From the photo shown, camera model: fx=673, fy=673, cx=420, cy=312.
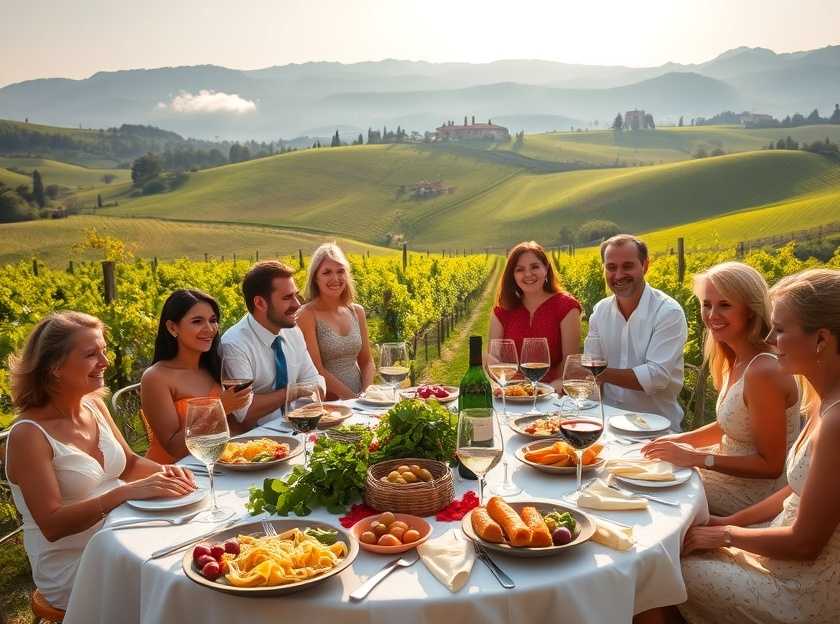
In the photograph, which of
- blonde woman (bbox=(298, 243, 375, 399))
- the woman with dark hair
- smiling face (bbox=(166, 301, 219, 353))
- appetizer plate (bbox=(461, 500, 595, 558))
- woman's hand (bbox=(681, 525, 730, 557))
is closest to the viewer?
appetizer plate (bbox=(461, 500, 595, 558))

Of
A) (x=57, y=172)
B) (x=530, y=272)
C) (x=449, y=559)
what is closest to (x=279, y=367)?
(x=530, y=272)

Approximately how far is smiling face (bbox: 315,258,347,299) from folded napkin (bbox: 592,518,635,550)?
301 cm

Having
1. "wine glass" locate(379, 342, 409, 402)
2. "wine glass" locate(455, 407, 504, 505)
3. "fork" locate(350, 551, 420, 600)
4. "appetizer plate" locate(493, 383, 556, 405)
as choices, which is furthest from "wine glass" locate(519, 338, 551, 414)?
"fork" locate(350, 551, 420, 600)

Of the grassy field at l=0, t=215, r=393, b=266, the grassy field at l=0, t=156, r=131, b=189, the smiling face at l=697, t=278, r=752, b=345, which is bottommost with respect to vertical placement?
the grassy field at l=0, t=215, r=393, b=266

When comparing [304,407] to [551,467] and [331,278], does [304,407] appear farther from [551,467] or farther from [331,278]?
[331,278]

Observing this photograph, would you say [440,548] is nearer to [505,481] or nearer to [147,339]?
[505,481]

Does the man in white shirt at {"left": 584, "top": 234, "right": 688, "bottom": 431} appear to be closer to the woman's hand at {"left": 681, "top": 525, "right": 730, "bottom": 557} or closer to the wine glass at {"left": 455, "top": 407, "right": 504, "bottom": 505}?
the woman's hand at {"left": 681, "top": 525, "right": 730, "bottom": 557}

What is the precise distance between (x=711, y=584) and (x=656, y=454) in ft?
1.48

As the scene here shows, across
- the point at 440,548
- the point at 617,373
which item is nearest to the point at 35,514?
the point at 440,548

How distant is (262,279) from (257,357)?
418 millimetres

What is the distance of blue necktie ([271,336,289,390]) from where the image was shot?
142 inches

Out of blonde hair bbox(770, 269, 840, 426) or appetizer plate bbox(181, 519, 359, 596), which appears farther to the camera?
blonde hair bbox(770, 269, 840, 426)

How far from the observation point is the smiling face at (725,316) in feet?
8.76

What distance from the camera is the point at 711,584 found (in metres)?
2.09
